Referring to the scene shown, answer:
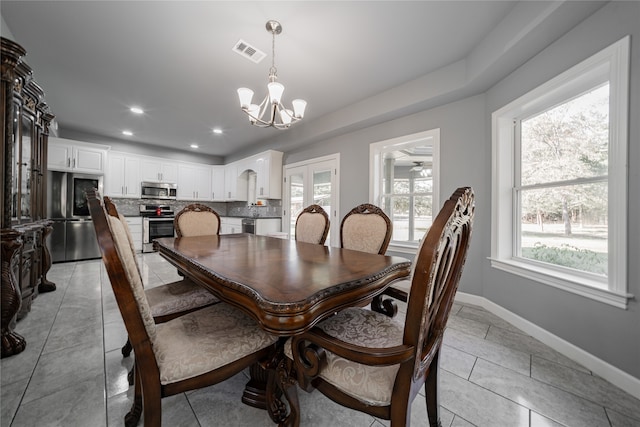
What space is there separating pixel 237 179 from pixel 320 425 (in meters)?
5.95

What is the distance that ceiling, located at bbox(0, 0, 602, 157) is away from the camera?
189 cm

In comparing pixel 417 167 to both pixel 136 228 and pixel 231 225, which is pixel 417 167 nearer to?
pixel 231 225

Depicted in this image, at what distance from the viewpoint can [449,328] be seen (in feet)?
7.06

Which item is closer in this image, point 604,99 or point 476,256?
point 604,99

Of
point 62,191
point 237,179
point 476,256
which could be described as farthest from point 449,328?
point 62,191

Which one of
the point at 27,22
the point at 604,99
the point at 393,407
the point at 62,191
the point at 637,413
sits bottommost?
the point at 637,413

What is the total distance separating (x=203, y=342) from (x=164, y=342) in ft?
0.49

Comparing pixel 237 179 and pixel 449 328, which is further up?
pixel 237 179

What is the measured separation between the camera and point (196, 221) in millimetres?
2789

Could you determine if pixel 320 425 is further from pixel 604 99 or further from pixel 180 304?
pixel 604 99

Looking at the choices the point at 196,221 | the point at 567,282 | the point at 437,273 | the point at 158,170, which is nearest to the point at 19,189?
the point at 196,221

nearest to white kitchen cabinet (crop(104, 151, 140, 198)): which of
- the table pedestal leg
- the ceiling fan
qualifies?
the table pedestal leg

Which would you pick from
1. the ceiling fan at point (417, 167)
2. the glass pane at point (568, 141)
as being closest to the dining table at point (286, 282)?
the glass pane at point (568, 141)

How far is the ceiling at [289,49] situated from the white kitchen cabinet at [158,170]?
203cm
